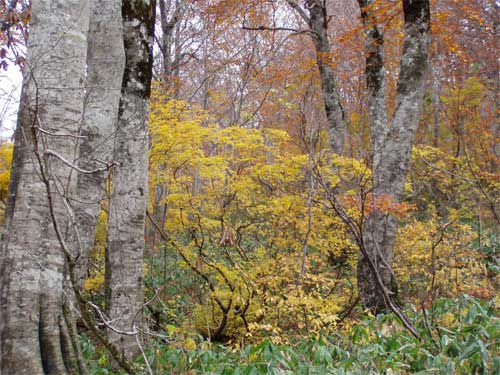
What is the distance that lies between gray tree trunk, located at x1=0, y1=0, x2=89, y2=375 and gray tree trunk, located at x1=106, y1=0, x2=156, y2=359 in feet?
Answer: 5.38

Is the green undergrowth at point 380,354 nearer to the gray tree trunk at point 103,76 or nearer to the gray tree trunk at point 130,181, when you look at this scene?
the gray tree trunk at point 130,181

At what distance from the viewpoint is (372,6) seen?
7391 millimetres

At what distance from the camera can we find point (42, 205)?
249 centimetres

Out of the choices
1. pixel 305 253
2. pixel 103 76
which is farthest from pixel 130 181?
pixel 305 253

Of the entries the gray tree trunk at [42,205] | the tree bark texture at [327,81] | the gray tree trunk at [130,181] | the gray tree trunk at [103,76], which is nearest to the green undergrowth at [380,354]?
the gray tree trunk at [130,181]

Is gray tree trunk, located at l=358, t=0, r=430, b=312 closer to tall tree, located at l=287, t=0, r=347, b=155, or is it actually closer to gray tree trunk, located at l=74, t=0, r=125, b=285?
gray tree trunk, located at l=74, t=0, r=125, b=285

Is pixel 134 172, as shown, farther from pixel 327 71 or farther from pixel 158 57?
pixel 158 57

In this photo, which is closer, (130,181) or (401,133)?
(130,181)

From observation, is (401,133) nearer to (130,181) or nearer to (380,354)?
(380,354)

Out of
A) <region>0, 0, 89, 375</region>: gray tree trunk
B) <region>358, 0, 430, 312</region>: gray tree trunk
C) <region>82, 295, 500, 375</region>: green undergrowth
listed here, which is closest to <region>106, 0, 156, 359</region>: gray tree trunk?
<region>82, 295, 500, 375</region>: green undergrowth

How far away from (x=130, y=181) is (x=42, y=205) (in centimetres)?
199

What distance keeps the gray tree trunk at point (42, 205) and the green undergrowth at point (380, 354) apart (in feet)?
3.13

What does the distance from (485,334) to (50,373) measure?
3.15 m

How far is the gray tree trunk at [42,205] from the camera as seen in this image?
241cm
